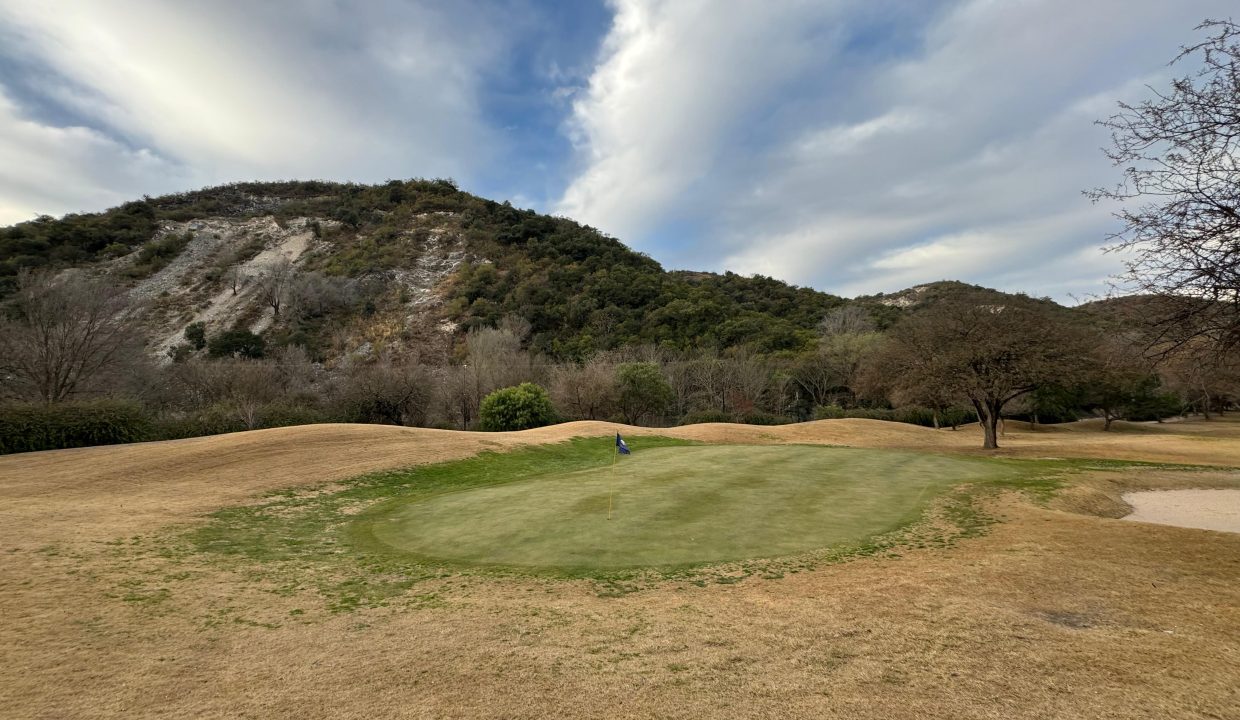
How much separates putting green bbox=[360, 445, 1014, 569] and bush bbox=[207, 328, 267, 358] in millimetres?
50417

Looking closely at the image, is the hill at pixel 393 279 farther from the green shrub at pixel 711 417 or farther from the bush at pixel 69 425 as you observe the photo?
the bush at pixel 69 425

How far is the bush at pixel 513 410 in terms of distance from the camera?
100 ft

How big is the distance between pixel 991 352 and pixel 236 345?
62516mm

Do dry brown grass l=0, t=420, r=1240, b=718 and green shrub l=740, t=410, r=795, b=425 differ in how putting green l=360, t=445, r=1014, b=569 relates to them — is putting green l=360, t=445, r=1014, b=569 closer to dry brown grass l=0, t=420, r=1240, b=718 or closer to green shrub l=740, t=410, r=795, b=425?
dry brown grass l=0, t=420, r=1240, b=718

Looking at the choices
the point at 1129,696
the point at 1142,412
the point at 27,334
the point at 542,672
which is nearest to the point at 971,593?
the point at 1129,696

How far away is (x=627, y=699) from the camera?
4.30 meters

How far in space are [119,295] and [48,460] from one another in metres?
19.9

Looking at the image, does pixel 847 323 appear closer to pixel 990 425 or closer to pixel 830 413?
pixel 830 413

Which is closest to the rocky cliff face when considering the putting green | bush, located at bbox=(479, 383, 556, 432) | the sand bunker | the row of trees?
the row of trees

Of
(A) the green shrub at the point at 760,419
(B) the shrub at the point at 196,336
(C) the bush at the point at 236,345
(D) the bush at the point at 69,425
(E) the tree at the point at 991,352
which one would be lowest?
(A) the green shrub at the point at 760,419

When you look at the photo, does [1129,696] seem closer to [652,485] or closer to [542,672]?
[542,672]

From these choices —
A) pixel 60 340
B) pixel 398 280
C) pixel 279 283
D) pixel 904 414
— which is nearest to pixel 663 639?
pixel 60 340

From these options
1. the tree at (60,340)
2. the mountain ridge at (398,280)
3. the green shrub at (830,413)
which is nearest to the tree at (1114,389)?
the green shrub at (830,413)

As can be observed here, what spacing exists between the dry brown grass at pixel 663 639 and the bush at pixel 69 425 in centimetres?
1137
